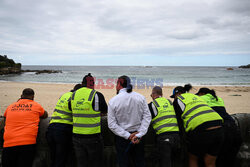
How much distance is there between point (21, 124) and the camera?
2881 mm

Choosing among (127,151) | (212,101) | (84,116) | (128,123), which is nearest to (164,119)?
(128,123)

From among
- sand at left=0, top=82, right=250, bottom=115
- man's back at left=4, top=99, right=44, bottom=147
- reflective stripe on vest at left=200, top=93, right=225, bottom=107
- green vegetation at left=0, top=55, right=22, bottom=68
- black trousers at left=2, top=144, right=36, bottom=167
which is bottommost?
sand at left=0, top=82, right=250, bottom=115

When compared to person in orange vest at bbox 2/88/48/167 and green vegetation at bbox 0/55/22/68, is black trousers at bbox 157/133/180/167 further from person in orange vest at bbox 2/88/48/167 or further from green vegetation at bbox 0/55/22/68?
green vegetation at bbox 0/55/22/68

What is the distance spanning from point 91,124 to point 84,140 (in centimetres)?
26

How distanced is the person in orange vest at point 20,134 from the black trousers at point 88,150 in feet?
2.45

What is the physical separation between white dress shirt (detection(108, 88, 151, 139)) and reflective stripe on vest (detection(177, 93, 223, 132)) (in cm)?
66

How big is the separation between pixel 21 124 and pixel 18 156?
1.58 ft

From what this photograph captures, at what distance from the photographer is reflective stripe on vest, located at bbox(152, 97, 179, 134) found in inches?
114

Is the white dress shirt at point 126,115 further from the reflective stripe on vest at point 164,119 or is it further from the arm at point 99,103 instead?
the reflective stripe on vest at point 164,119

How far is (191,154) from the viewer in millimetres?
2967

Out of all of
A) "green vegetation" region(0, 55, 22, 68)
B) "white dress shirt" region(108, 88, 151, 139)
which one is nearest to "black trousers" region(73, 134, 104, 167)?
"white dress shirt" region(108, 88, 151, 139)

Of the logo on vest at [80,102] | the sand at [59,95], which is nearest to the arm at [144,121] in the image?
the logo on vest at [80,102]

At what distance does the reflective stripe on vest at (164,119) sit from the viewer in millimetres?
2893

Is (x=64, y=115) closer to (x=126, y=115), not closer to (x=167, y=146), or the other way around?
(x=126, y=115)
